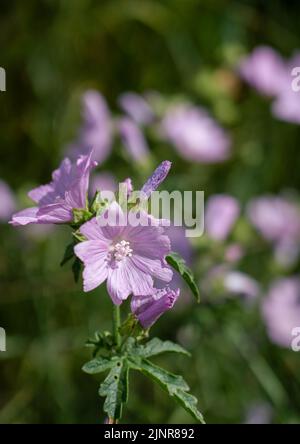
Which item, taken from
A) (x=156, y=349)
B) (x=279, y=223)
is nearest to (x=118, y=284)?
(x=156, y=349)

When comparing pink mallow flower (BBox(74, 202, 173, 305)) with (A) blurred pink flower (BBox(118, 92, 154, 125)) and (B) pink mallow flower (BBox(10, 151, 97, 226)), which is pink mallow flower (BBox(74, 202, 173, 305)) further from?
(A) blurred pink flower (BBox(118, 92, 154, 125))

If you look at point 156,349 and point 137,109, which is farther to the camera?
point 137,109

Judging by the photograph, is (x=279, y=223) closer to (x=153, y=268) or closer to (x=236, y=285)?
(x=236, y=285)

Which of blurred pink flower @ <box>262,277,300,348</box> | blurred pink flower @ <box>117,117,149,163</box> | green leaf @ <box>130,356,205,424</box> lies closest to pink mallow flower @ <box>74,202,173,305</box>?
green leaf @ <box>130,356,205,424</box>

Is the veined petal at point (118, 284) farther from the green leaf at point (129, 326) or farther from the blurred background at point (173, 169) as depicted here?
the blurred background at point (173, 169)

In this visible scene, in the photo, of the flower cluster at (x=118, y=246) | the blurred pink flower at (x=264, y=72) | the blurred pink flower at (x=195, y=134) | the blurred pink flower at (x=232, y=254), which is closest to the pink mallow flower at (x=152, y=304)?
the flower cluster at (x=118, y=246)

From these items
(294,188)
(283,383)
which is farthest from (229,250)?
(294,188)
